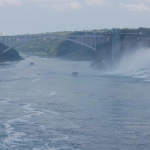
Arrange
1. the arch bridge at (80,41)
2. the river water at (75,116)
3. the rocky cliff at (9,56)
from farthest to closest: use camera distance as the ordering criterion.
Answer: the rocky cliff at (9,56) → the arch bridge at (80,41) → the river water at (75,116)

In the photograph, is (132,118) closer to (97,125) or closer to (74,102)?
(97,125)

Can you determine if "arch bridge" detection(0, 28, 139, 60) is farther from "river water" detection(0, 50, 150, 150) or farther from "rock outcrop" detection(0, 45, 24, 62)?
"river water" detection(0, 50, 150, 150)

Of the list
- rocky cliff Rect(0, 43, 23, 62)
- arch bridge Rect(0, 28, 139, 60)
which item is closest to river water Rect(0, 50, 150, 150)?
arch bridge Rect(0, 28, 139, 60)

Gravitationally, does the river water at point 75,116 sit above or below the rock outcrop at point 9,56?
above

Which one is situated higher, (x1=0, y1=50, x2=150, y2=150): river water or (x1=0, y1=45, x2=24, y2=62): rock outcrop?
(x1=0, y1=50, x2=150, y2=150): river water

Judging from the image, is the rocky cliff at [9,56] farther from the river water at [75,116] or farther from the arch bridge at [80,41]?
the river water at [75,116]

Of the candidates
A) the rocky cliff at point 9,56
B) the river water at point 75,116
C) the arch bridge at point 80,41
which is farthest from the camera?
the rocky cliff at point 9,56

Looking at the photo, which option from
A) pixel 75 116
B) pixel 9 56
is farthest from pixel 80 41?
pixel 75 116

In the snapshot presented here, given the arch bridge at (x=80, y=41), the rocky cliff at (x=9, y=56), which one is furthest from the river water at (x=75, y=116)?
the rocky cliff at (x=9, y=56)

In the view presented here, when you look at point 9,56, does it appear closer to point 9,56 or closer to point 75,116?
point 9,56

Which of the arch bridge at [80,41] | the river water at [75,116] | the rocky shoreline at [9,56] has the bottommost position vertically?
the rocky shoreline at [9,56]
